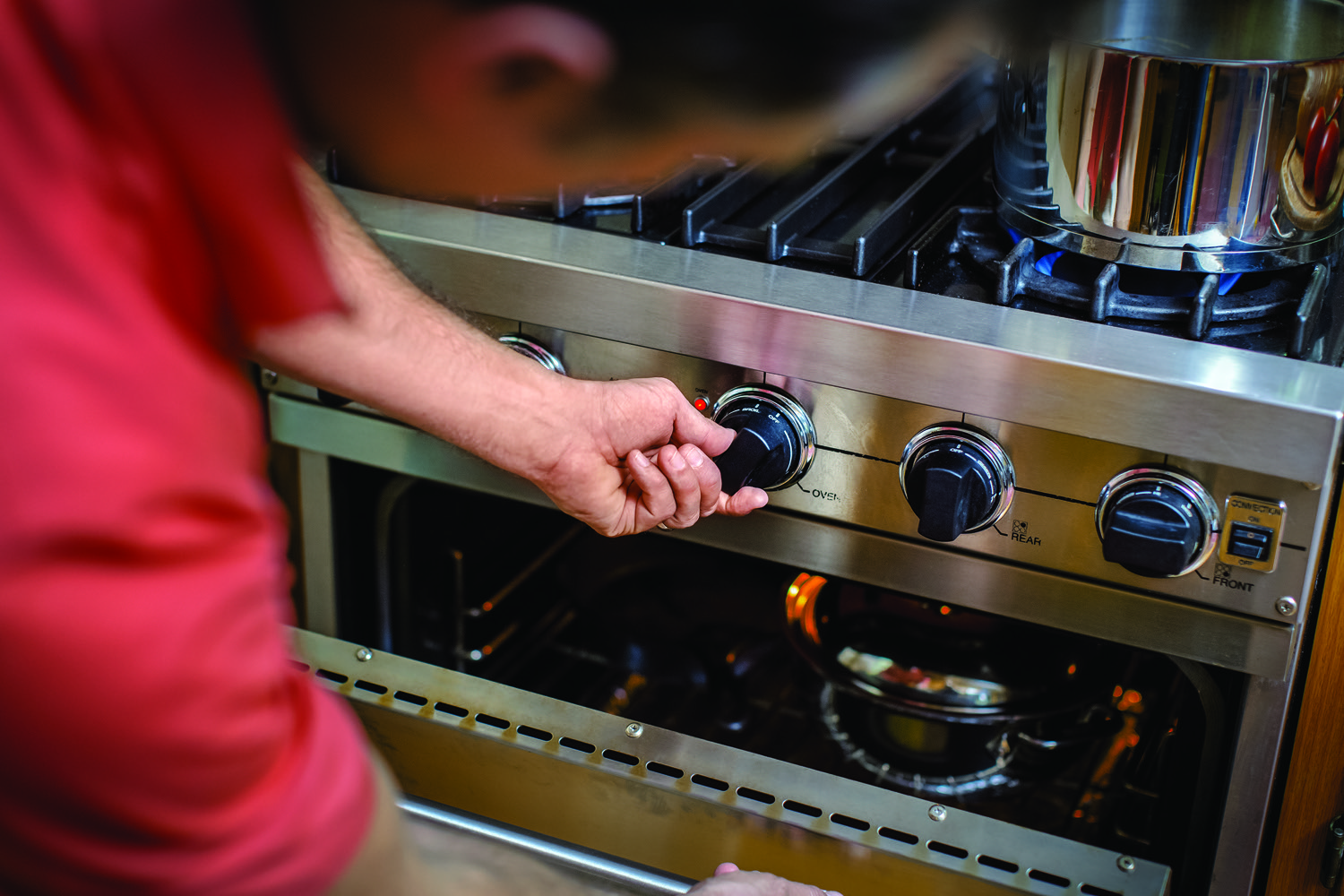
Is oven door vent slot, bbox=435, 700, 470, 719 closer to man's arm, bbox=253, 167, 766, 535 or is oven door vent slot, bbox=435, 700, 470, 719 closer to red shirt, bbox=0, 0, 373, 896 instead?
man's arm, bbox=253, 167, 766, 535

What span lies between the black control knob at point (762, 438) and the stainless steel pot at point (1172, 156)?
0.66 ft

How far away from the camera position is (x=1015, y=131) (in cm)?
81

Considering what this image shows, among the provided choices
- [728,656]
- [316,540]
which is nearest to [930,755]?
[728,656]

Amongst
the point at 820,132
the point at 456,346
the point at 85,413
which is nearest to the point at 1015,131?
the point at 456,346

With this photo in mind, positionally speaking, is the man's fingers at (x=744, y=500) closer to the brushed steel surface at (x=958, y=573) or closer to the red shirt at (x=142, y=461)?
the brushed steel surface at (x=958, y=573)

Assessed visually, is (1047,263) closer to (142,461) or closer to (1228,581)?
(1228,581)

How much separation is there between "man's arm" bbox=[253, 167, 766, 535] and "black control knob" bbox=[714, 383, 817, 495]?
2cm

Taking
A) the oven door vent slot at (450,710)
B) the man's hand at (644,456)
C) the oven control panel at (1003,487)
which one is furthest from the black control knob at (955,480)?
the oven door vent slot at (450,710)

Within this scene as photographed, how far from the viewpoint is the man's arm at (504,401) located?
0.70m

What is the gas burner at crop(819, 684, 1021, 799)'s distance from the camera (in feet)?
3.26

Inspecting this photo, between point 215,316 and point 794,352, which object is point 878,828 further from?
point 215,316

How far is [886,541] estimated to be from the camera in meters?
0.82

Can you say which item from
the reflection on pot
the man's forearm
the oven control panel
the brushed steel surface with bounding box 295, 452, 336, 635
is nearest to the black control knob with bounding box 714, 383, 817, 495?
the oven control panel

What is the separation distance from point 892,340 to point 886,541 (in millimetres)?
155
